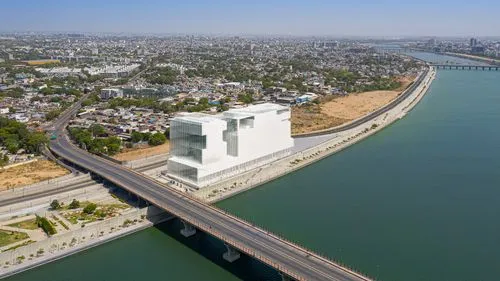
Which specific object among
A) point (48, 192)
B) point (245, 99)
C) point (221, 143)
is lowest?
point (48, 192)

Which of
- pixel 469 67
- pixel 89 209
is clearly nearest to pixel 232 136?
pixel 89 209

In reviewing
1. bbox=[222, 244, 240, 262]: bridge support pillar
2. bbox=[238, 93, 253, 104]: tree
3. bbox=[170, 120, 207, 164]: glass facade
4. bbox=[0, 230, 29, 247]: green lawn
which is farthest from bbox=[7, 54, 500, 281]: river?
bbox=[238, 93, 253, 104]: tree

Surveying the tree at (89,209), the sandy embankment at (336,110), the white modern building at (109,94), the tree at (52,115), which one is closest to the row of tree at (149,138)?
the sandy embankment at (336,110)

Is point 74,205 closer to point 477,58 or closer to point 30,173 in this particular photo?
point 30,173

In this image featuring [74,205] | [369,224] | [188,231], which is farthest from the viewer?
[74,205]

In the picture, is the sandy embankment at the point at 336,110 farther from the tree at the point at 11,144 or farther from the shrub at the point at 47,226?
the shrub at the point at 47,226

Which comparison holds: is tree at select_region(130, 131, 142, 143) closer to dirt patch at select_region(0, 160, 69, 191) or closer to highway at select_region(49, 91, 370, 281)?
highway at select_region(49, 91, 370, 281)
